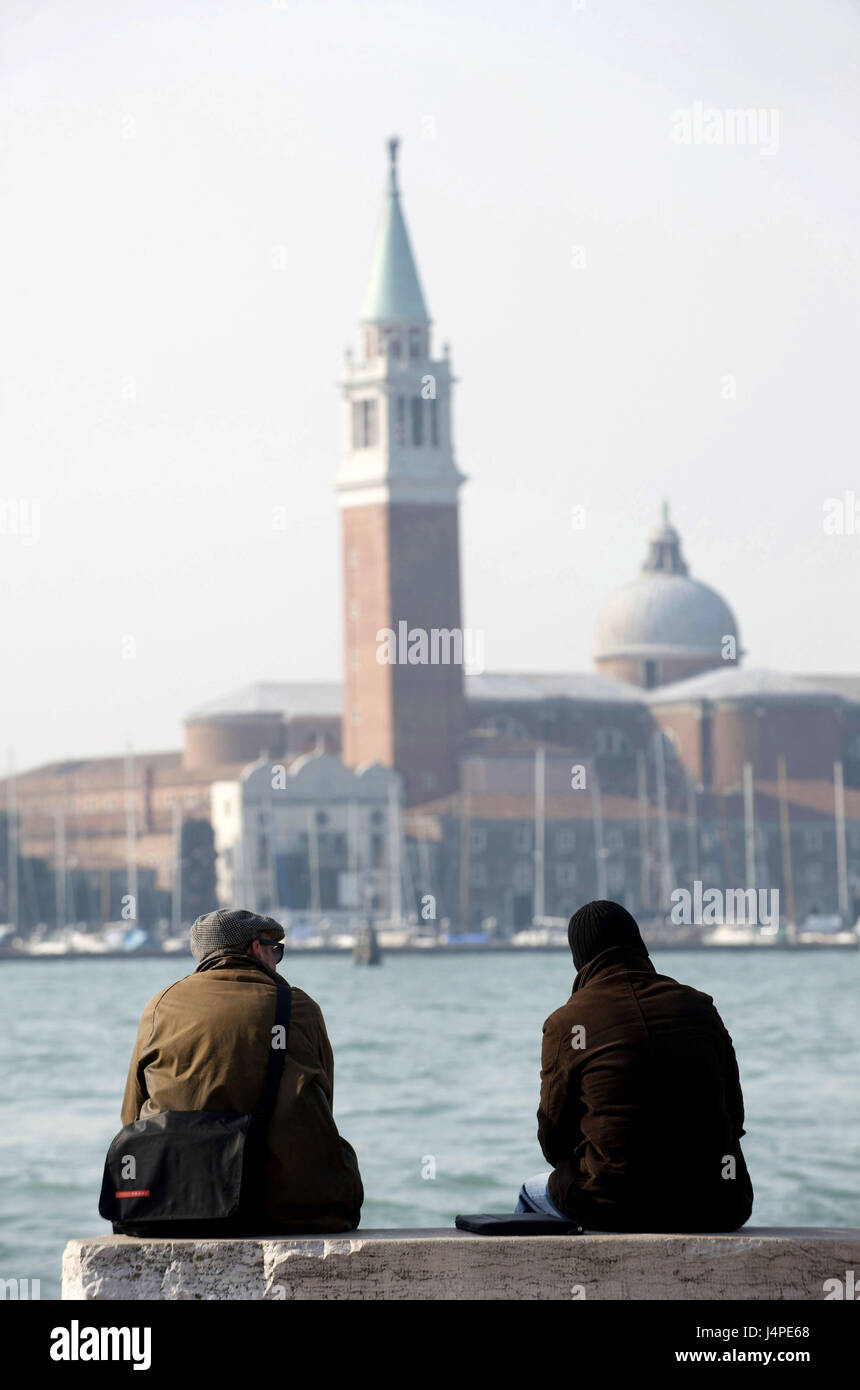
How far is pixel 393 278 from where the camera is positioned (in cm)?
4891

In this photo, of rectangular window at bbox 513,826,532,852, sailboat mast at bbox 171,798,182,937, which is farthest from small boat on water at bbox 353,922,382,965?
rectangular window at bbox 513,826,532,852

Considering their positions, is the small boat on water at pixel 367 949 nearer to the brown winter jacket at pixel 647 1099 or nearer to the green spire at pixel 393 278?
the green spire at pixel 393 278

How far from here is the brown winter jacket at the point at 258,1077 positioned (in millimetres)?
2773

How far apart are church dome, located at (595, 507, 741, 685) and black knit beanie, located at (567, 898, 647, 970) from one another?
51.8 meters

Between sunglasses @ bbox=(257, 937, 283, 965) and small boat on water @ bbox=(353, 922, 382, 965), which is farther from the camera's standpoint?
small boat on water @ bbox=(353, 922, 382, 965)

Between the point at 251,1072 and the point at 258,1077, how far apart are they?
0.03ft

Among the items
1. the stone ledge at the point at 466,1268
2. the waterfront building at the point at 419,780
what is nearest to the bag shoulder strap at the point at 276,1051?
the stone ledge at the point at 466,1268

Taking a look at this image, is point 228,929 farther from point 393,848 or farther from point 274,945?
point 393,848

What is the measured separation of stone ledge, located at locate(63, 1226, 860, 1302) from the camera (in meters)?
2.72

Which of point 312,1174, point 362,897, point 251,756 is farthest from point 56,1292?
point 251,756

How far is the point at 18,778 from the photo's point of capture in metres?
52.3

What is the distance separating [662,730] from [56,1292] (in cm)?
4326

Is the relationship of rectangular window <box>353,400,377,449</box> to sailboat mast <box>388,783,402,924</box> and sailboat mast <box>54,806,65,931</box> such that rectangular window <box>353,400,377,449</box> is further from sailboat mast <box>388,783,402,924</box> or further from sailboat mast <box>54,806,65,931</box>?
sailboat mast <box>54,806,65,931</box>

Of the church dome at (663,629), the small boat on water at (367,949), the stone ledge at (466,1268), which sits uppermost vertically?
the church dome at (663,629)
